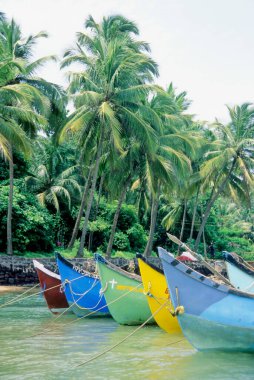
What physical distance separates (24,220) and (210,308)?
17.4 m

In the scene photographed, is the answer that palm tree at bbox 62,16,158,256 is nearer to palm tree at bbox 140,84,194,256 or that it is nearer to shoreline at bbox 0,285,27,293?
palm tree at bbox 140,84,194,256

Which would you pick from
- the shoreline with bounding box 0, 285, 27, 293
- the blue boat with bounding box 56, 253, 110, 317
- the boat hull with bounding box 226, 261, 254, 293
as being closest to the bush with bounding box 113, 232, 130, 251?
the shoreline with bounding box 0, 285, 27, 293

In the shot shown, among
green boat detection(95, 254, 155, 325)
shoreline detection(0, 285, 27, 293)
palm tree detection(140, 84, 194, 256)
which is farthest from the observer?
palm tree detection(140, 84, 194, 256)

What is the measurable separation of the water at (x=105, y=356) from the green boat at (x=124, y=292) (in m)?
0.37

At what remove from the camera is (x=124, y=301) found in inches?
500

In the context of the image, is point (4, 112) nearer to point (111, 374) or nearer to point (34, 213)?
point (34, 213)

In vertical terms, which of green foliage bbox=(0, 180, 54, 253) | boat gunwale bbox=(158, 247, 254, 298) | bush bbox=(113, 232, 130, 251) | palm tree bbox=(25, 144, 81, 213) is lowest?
boat gunwale bbox=(158, 247, 254, 298)

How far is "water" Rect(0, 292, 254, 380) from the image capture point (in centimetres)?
822

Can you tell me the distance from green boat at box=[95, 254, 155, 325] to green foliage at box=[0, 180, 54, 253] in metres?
12.8

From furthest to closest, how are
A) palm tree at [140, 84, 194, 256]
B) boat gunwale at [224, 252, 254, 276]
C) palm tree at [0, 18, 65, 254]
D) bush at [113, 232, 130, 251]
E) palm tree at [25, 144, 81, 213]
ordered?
bush at [113, 232, 130, 251]
palm tree at [25, 144, 81, 213]
palm tree at [140, 84, 194, 256]
palm tree at [0, 18, 65, 254]
boat gunwale at [224, 252, 254, 276]

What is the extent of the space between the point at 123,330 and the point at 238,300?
412 centimetres

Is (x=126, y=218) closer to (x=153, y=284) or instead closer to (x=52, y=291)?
(x=52, y=291)

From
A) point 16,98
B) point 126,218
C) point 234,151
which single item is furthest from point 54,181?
point 16,98

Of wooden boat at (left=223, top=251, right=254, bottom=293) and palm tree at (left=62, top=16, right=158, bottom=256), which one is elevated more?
palm tree at (left=62, top=16, right=158, bottom=256)
